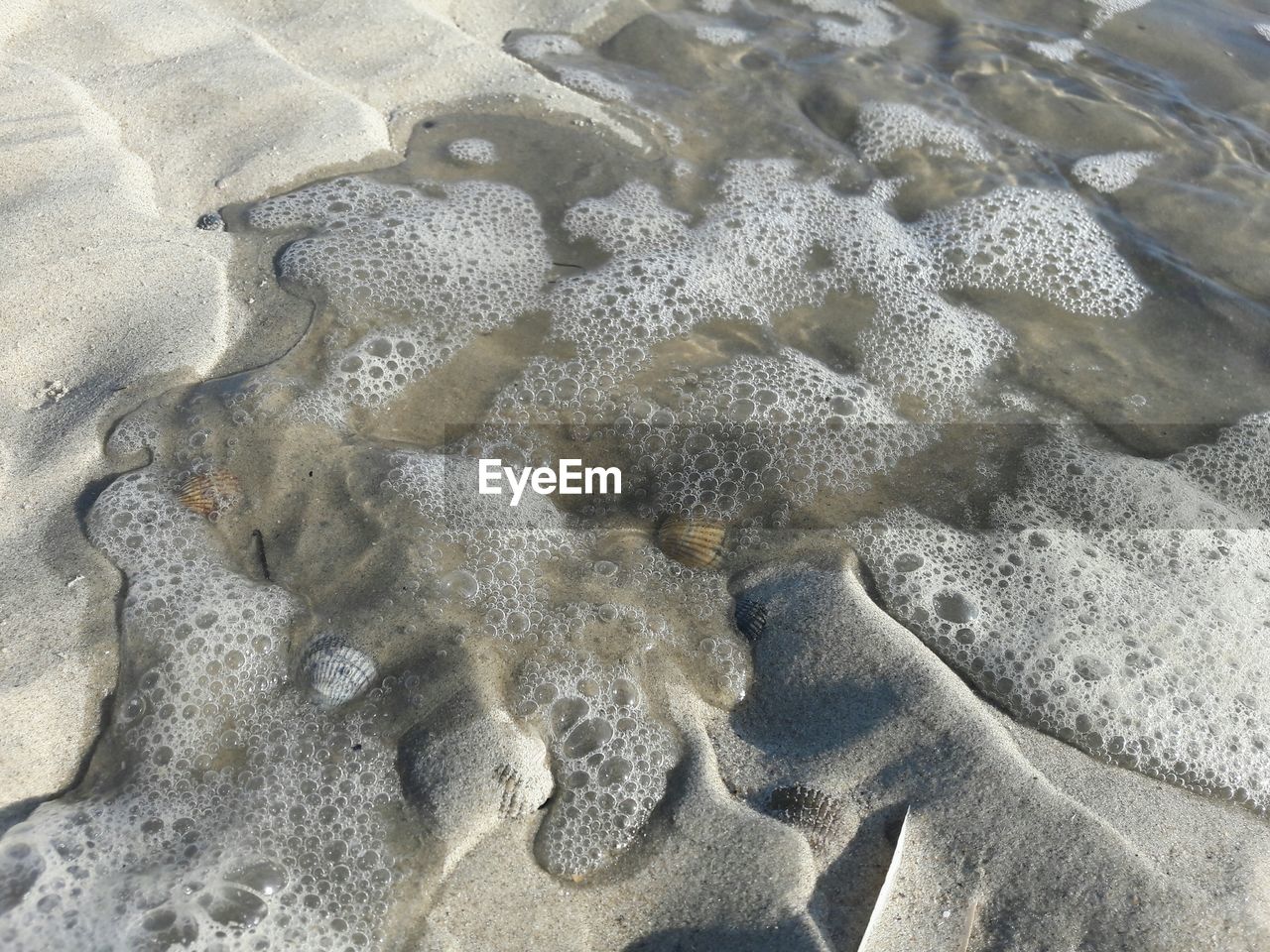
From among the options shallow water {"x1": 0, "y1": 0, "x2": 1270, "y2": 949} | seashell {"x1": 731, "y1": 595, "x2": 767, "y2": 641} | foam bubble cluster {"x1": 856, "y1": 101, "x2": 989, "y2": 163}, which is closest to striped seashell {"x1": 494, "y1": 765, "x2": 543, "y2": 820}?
shallow water {"x1": 0, "y1": 0, "x2": 1270, "y2": 949}

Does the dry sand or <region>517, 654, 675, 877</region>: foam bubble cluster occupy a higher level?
the dry sand

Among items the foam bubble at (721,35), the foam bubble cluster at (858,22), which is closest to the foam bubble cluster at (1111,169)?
the foam bubble cluster at (858,22)

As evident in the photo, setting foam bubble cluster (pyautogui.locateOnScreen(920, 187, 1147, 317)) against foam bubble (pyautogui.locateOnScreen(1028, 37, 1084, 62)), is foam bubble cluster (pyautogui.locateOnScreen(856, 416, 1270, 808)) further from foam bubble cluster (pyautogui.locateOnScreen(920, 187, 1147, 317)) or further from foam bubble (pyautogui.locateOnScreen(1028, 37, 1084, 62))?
foam bubble (pyautogui.locateOnScreen(1028, 37, 1084, 62))

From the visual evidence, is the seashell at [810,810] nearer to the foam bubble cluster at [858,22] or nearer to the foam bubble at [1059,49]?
the foam bubble cluster at [858,22]

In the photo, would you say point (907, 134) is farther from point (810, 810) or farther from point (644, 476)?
point (810, 810)

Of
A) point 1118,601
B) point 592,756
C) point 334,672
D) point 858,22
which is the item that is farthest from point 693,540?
point 858,22

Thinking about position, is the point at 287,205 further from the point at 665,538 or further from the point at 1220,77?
the point at 1220,77
